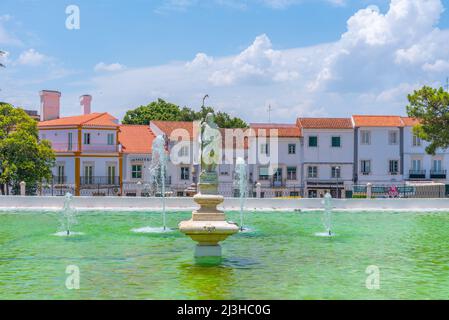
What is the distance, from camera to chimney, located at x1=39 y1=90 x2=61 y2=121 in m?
65.5

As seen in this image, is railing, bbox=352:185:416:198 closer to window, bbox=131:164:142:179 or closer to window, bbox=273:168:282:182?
window, bbox=273:168:282:182

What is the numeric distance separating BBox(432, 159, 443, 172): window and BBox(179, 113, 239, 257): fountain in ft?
186

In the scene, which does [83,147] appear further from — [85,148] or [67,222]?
[67,222]

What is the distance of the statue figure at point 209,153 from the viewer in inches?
664

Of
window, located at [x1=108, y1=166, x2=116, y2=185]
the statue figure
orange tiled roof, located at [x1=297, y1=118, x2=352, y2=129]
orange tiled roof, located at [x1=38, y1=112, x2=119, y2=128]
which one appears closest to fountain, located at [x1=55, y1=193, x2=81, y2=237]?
the statue figure

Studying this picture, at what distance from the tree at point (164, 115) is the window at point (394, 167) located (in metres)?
23.9

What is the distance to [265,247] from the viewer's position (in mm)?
21688

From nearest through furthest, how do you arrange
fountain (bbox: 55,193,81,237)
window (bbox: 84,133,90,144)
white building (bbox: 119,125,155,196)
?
1. fountain (bbox: 55,193,81,237)
2. window (bbox: 84,133,90,144)
3. white building (bbox: 119,125,155,196)

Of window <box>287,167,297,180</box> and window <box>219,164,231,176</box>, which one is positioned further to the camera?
window <box>287,167,297,180</box>
